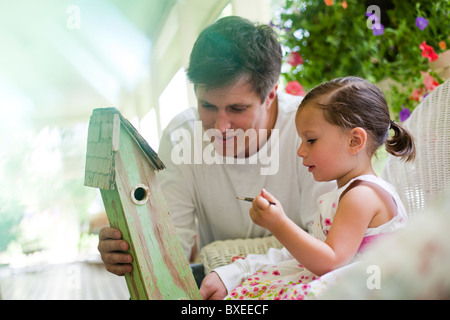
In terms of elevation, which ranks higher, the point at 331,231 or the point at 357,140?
the point at 357,140

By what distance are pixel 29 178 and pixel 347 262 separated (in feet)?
2.89

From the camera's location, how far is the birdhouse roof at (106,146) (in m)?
0.82

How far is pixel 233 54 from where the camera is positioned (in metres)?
1.17

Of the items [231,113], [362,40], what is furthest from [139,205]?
[362,40]

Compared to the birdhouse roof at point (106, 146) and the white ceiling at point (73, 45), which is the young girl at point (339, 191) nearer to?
the birdhouse roof at point (106, 146)

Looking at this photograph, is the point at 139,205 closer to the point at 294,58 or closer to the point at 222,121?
the point at 222,121

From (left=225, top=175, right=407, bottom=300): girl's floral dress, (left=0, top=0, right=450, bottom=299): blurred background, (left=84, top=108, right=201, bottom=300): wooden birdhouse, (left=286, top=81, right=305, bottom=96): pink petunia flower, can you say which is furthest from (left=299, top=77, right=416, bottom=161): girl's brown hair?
(left=286, top=81, right=305, bottom=96): pink petunia flower

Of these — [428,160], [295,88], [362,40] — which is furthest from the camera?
[295,88]

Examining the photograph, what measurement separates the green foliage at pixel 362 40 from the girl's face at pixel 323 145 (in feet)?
3.58

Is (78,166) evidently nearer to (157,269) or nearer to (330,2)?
(157,269)

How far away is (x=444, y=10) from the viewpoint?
188 centimetres

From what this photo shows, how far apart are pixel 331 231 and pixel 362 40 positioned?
4.98 ft

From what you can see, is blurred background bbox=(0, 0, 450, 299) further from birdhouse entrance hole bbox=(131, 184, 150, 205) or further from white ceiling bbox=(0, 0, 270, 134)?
birdhouse entrance hole bbox=(131, 184, 150, 205)

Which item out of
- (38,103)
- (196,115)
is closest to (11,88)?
(38,103)
